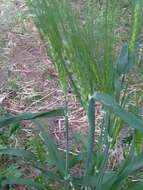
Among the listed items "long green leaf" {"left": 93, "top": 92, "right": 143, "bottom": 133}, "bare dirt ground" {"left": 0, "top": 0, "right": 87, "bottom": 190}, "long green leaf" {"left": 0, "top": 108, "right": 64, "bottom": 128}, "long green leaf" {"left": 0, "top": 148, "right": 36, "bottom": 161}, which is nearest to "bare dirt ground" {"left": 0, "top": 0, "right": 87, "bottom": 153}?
"bare dirt ground" {"left": 0, "top": 0, "right": 87, "bottom": 190}

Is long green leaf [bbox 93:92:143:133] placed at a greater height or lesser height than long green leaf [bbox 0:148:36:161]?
greater

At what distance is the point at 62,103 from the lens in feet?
6.21

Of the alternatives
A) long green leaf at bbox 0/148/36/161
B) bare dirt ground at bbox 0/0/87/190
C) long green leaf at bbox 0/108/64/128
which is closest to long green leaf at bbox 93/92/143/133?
long green leaf at bbox 0/108/64/128

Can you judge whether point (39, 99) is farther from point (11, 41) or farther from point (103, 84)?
point (103, 84)

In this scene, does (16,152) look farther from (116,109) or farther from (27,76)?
(27,76)

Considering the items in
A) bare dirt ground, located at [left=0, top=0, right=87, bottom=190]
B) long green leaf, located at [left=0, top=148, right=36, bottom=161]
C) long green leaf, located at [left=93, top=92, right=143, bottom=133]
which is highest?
long green leaf, located at [left=93, top=92, right=143, bottom=133]

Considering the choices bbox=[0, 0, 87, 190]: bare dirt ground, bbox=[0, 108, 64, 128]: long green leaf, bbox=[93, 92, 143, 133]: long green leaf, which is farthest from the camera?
bbox=[0, 0, 87, 190]: bare dirt ground

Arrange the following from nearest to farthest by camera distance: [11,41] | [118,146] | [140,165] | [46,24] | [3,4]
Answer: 1. [46,24]
2. [140,165]
3. [118,146]
4. [11,41]
5. [3,4]

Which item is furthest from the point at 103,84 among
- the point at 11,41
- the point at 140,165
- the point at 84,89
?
the point at 11,41

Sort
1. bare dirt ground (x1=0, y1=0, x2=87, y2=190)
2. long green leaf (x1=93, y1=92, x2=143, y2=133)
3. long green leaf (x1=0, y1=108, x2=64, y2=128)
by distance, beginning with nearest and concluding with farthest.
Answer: long green leaf (x1=93, y1=92, x2=143, y2=133) → long green leaf (x1=0, y1=108, x2=64, y2=128) → bare dirt ground (x1=0, y1=0, x2=87, y2=190)

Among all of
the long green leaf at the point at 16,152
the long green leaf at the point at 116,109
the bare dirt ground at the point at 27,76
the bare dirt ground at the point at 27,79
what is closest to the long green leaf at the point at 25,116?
the long green leaf at the point at 16,152

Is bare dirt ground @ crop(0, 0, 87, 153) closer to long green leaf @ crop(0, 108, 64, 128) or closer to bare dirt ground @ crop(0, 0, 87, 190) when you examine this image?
bare dirt ground @ crop(0, 0, 87, 190)

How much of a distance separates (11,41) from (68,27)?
4.83 ft

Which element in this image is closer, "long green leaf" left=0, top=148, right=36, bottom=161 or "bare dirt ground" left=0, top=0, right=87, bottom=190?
"long green leaf" left=0, top=148, right=36, bottom=161
